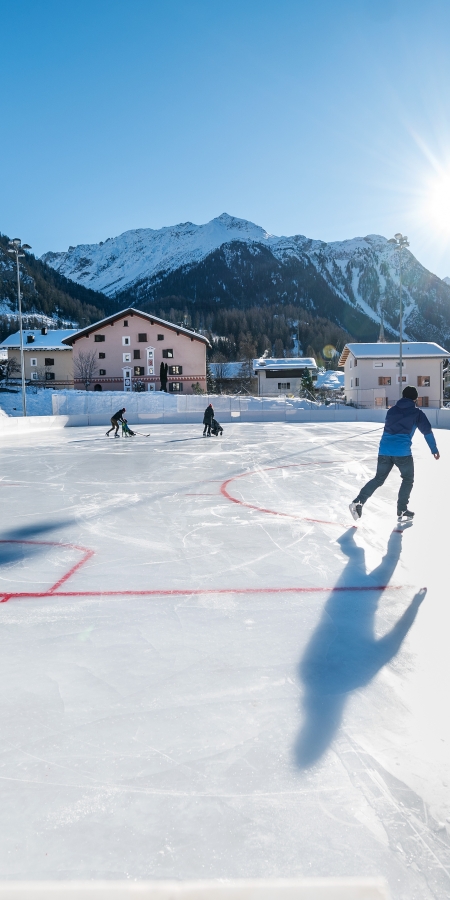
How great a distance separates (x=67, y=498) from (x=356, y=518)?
13.4 ft

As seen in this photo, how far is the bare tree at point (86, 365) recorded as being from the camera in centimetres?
5262

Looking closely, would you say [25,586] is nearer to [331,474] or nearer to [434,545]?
[434,545]

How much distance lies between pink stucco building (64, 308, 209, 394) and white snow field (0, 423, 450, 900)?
158 ft

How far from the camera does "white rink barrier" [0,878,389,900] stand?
4.36 ft

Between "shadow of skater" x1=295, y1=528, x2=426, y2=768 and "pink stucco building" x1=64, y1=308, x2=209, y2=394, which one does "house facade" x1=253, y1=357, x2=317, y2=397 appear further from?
"shadow of skater" x1=295, y1=528, x2=426, y2=768

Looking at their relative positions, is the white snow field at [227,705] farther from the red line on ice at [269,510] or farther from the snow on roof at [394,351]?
the snow on roof at [394,351]

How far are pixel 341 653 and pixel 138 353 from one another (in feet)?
170

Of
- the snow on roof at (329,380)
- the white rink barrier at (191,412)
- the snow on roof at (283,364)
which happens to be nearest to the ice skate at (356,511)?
the white rink barrier at (191,412)

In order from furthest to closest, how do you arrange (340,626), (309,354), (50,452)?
(309,354) < (50,452) < (340,626)

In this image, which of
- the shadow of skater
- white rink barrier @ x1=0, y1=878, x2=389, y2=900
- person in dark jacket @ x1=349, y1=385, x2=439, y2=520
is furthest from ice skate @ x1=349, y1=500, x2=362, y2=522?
white rink barrier @ x1=0, y1=878, x2=389, y2=900

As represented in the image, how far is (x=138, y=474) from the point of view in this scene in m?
10.2

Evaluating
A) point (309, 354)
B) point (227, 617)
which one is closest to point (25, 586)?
point (227, 617)

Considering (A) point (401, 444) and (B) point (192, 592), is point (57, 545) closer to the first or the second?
(B) point (192, 592)

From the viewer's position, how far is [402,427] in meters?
5.79
